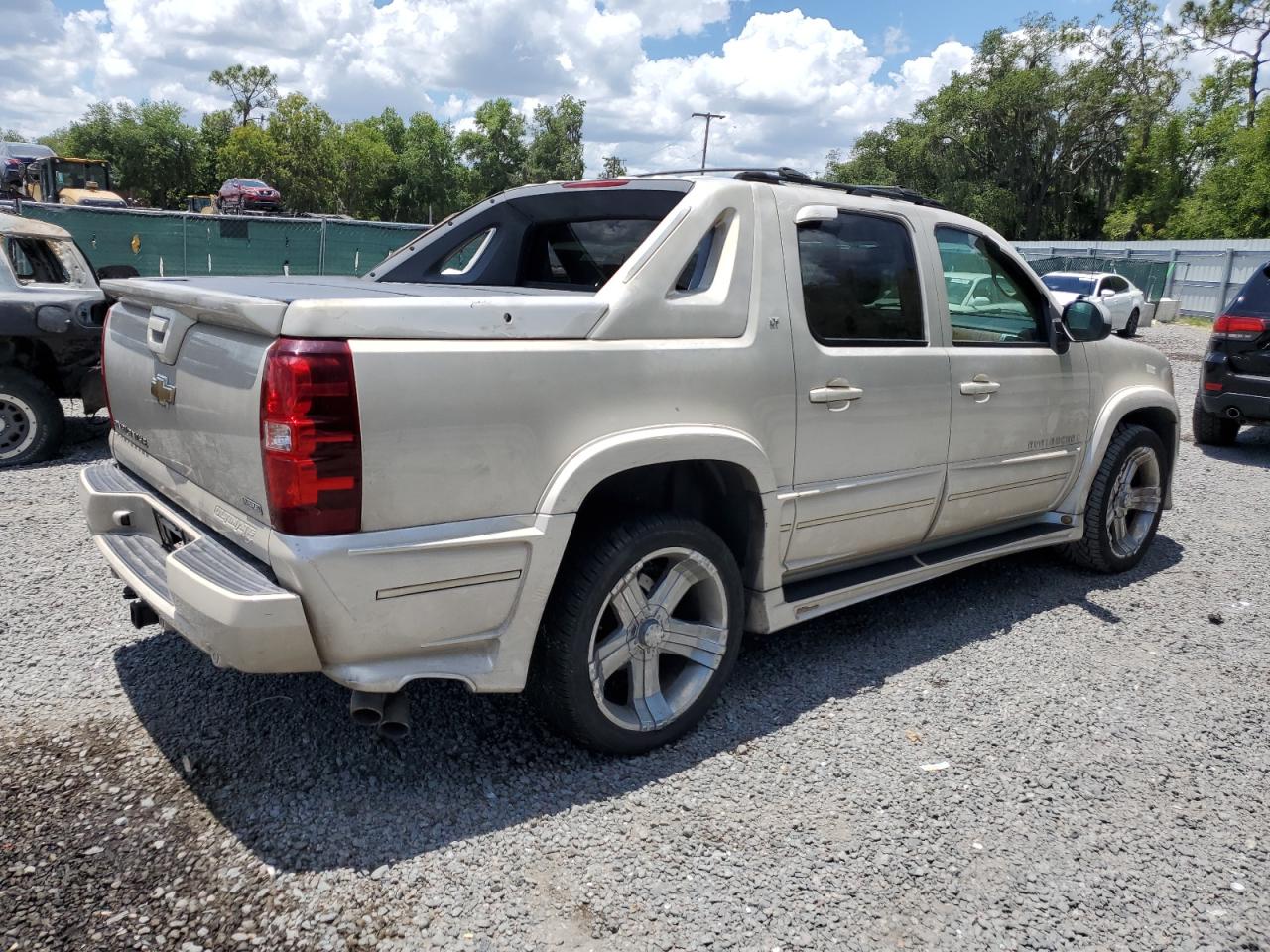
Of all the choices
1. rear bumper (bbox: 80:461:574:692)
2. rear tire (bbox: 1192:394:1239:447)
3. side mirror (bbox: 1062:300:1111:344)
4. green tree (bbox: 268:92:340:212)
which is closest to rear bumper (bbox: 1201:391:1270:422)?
rear tire (bbox: 1192:394:1239:447)

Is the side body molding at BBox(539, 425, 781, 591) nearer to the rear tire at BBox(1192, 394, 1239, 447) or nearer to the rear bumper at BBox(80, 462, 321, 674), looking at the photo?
the rear bumper at BBox(80, 462, 321, 674)

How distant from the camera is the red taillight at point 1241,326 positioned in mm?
8609

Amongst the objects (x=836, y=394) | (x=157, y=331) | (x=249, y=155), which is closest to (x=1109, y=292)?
(x=836, y=394)

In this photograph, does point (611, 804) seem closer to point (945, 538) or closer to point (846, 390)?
point (846, 390)

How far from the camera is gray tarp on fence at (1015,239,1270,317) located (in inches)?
1050

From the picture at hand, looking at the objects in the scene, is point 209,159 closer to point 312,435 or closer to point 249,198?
point 249,198

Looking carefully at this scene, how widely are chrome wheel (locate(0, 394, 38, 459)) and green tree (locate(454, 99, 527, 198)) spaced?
87092 mm

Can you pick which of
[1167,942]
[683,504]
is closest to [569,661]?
[683,504]

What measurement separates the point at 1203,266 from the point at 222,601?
31871 millimetres

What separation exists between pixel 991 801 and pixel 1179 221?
179ft

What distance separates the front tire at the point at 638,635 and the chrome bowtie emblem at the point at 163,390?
1304mm

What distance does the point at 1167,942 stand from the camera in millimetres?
2547

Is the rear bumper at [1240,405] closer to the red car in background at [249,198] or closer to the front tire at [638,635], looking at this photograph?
the front tire at [638,635]

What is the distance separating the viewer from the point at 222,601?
250cm
